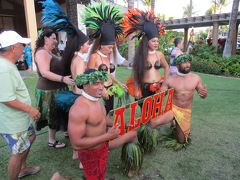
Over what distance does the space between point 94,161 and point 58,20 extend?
1.78m

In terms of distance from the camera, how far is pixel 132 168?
2689mm

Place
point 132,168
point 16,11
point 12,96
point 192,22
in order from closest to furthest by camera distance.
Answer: point 12,96 < point 132,168 < point 16,11 < point 192,22

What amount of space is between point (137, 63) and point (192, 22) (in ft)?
55.7

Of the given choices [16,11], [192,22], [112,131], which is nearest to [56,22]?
[112,131]

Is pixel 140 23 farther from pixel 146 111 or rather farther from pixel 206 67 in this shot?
pixel 206 67

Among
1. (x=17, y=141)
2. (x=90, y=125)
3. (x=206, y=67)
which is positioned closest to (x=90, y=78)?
(x=90, y=125)

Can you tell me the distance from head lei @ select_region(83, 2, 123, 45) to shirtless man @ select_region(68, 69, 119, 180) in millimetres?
1062

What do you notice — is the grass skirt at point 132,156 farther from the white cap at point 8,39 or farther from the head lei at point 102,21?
the white cap at point 8,39

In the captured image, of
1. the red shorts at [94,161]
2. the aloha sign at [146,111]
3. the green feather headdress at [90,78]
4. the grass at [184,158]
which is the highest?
the green feather headdress at [90,78]

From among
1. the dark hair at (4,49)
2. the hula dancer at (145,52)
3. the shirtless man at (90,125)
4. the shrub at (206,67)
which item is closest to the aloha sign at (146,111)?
the shirtless man at (90,125)

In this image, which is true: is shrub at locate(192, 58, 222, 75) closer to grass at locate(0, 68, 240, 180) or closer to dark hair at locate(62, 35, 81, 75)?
grass at locate(0, 68, 240, 180)

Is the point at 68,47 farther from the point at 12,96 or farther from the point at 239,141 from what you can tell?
the point at 239,141

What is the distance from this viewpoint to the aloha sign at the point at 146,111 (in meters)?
2.39

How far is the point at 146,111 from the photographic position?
2834 millimetres
